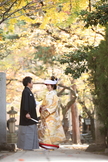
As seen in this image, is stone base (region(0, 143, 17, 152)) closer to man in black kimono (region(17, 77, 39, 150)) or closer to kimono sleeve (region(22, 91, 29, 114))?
man in black kimono (region(17, 77, 39, 150))

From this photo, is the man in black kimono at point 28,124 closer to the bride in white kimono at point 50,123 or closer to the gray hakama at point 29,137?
the gray hakama at point 29,137

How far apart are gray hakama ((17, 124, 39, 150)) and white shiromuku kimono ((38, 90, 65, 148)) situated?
267mm

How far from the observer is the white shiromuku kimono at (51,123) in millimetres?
8781

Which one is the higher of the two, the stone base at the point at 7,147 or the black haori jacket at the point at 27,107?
the black haori jacket at the point at 27,107

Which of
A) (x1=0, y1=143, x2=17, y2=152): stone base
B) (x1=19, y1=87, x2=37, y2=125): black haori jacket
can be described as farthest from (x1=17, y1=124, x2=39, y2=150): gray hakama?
(x1=0, y1=143, x2=17, y2=152): stone base

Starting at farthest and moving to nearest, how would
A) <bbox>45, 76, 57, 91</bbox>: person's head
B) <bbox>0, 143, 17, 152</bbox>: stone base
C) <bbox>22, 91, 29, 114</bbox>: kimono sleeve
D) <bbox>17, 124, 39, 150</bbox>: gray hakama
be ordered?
<bbox>0, 143, 17, 152</bbox>: stone base, <bbox>45, 76, 57, 91</bbox>: person's head, <bbox>17, 124, 39, 150</bbox>: gray hakama, <bbox>22, 91, 29, 114</bbox>: kimono sleeve

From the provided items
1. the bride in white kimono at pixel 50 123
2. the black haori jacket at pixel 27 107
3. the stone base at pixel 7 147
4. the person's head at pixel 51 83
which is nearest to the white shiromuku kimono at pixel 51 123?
the bride in white kimono at pixel 50 123

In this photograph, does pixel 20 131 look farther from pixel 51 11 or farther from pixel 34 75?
pixel 34 75

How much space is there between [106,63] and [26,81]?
2.10 metres

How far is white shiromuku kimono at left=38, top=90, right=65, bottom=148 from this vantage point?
28.8 ft

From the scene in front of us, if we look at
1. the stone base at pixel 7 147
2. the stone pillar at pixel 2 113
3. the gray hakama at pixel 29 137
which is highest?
the stone pillar at pixel 2 113

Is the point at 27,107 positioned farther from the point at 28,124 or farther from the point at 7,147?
the point at 7,147

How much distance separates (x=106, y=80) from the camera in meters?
8.60

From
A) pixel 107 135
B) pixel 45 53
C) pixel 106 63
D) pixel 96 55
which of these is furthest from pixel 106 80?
pixel 45 53
